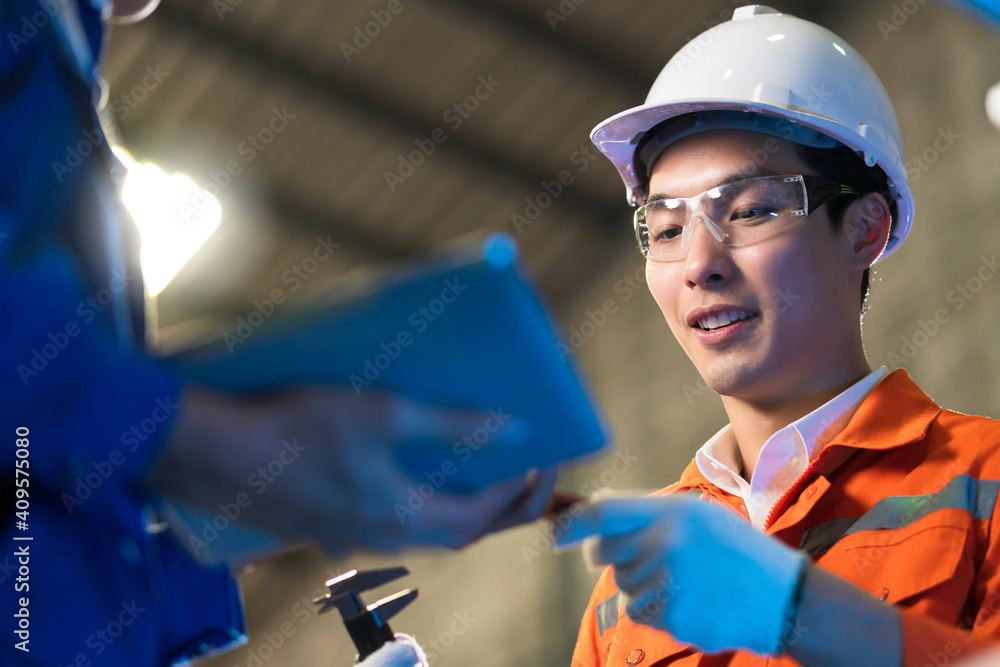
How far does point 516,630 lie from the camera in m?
8.98

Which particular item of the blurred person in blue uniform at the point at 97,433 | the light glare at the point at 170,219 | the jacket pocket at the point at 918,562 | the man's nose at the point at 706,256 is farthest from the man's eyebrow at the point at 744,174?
the light glare at the point at 170,219

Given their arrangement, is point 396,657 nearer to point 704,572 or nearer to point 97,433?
point 704,572

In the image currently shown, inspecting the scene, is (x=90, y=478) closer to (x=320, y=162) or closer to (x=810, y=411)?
(x=810, y=411)

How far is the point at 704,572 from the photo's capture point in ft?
5.06

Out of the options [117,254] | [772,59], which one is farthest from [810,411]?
[117,254]

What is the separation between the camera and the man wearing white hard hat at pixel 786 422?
5.04 ft

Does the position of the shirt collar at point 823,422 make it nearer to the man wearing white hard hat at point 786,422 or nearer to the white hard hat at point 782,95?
the man wearing white hard hat at point 786,422

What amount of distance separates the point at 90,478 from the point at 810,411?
5.99ft

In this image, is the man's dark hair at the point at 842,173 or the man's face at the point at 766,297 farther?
the man's dark hair at the point at 842,173

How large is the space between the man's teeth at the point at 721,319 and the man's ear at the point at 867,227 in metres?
0.38

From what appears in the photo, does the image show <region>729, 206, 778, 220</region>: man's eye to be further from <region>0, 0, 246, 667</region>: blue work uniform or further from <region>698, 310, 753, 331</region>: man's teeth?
<region>0, 0, 246, 667</region>: blue work uniform

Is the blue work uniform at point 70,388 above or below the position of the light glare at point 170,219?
below

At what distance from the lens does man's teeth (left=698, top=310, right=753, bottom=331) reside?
2.20 metres

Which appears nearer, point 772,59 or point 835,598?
point 835,598
